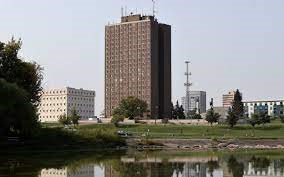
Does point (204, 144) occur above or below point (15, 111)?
below

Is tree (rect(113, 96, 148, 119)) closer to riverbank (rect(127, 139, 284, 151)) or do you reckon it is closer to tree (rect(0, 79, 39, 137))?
riverbank (rect(127, 139, 284, 151))

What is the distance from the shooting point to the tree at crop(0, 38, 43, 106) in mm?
74875

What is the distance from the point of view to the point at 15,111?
2414 inches

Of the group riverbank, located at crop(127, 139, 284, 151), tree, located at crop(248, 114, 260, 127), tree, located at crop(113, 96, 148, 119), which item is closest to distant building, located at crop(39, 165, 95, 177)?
riverbank, located at crop(127, 139, 284, 151)

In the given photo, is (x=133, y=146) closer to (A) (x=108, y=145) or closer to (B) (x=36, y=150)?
(A) (x=108, y=145)

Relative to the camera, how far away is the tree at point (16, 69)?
74875mm

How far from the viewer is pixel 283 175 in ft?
111

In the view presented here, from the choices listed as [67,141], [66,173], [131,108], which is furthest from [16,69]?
[131,108]

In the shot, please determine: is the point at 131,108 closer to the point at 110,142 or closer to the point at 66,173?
the point at 110,142

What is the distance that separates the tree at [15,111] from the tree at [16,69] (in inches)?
396

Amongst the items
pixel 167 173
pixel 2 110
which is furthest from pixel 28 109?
pixel 167 173

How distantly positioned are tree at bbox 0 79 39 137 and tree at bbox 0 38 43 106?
10.0 meters

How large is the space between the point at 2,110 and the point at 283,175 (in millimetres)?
33871

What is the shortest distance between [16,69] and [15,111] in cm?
1601
